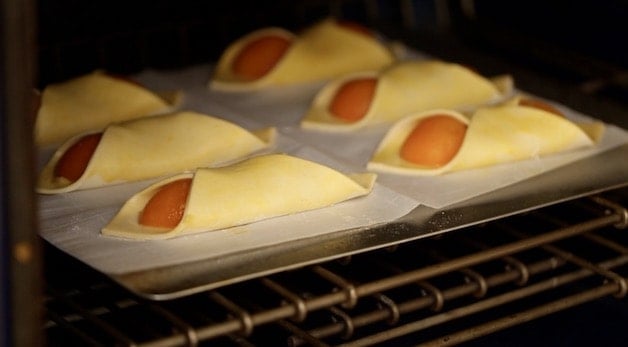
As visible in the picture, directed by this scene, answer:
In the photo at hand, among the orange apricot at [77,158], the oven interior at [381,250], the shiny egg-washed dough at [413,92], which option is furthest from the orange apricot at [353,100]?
the orange apricot at [77,158]

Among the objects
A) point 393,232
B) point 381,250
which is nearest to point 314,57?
point 381,250

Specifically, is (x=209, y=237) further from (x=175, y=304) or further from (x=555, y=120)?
(x=555, y=120)

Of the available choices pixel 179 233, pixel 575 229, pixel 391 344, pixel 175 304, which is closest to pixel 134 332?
pixel 175 304

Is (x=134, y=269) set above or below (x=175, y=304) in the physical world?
above

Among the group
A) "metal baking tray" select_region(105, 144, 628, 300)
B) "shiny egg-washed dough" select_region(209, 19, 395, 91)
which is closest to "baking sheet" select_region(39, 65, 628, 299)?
"metal baking tray" select_region(105, 144, 628, 300)

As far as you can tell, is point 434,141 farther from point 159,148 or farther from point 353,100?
point 159,148

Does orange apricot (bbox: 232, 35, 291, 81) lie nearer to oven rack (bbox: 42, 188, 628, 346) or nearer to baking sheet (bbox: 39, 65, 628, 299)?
baking sheet (bbox: 39, 65, 628, 299)

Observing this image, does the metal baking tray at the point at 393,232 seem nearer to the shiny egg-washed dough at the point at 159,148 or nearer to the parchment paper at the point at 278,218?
the parchment paper at the point at 278,218
